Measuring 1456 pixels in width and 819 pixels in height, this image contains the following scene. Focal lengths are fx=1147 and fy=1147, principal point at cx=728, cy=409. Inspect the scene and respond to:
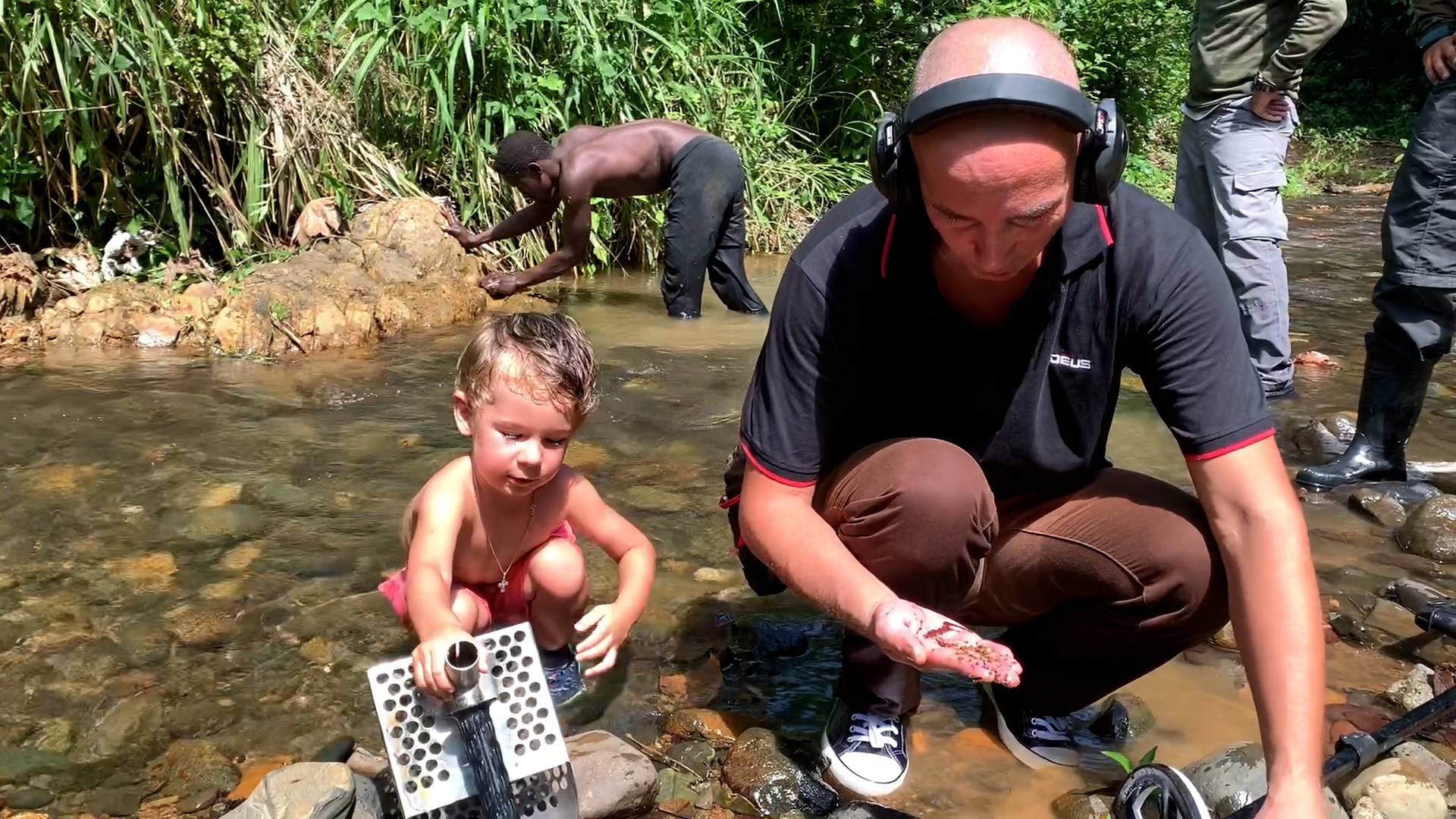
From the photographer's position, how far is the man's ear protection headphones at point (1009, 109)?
1.47m

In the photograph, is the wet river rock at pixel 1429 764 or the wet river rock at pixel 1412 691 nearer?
the wet river rock at pixel 1429 764

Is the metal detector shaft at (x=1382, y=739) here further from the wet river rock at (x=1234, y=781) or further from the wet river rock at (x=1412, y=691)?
the wet river rock at (x=1412, y=691)

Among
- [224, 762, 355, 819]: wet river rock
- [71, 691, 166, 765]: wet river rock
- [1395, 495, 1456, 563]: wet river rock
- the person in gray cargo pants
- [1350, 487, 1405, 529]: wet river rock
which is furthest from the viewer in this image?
the person in gray cargo pants

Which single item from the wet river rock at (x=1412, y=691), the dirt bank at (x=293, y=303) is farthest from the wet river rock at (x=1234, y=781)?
the dirt bank at (x=293, y=303)

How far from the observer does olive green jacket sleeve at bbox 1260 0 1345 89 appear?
3.70 metres

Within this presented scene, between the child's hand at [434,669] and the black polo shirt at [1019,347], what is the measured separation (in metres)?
0.56

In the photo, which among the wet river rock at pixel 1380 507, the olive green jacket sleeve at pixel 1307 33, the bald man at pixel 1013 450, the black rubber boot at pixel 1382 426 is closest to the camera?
the bald man at pixel 1013 450

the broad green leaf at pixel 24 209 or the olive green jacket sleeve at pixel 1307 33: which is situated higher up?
the olive green jacket sleeve at pixel 1307 33

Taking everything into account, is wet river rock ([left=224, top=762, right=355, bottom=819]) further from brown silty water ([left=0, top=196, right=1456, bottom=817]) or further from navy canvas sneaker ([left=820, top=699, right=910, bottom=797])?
navy canvas sneaker ([left=820, top=699, right=910, bottom=797])

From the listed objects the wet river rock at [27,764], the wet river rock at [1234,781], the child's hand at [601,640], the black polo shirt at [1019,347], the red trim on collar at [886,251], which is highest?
the red trim on collar at [886,251]

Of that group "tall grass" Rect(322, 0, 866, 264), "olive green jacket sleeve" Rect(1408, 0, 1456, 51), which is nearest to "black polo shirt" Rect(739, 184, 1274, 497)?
"olive green jacket sleeve" Rect(1408, 0, 1456, 51)

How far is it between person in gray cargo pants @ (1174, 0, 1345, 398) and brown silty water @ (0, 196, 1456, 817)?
1.39ft

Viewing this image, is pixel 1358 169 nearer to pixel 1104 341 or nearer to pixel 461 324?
pixel 461 324

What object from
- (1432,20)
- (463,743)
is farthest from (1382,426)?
(463,743)
